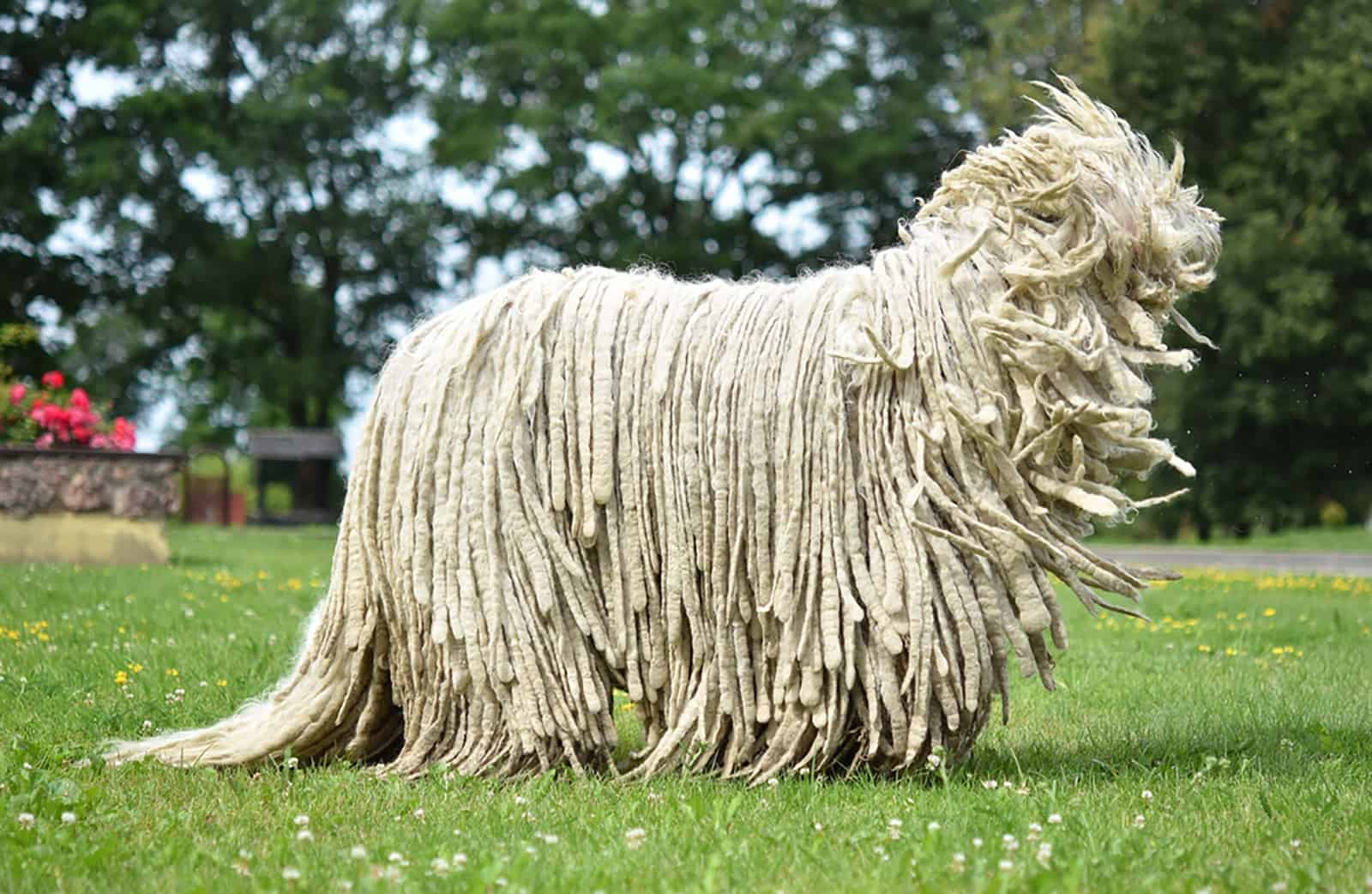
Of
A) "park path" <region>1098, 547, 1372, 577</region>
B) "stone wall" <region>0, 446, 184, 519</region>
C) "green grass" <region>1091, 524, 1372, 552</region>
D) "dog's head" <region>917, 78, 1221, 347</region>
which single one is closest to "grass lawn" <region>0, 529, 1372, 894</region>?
"dog's head" <region>917, 78, 1221, 347</region>

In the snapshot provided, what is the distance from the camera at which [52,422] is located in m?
13.3

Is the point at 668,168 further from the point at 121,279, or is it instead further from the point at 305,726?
the point at 305,726

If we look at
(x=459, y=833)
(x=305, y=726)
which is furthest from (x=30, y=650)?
(x=459, y=833)

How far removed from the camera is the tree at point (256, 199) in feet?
93.0

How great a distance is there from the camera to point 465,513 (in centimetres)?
457

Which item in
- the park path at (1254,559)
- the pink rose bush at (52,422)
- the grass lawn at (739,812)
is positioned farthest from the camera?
the park path at (1254,559)

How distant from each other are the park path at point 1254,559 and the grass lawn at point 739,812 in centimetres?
976

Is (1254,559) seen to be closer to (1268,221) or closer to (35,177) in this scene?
(1268,221)

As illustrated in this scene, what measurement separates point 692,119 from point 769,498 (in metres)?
24.6

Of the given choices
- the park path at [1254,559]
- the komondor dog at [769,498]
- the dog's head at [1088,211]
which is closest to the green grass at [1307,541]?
the park path at [1254,559]

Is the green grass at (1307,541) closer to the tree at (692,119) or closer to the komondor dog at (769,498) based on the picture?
the tree at (692,119)

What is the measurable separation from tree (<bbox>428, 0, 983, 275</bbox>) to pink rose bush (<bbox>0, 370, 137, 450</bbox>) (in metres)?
14.8

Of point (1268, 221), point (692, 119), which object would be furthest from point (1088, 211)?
point (692, 119)

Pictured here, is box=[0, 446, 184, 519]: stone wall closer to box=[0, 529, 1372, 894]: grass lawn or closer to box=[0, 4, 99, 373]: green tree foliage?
box=[0, 529, 1372, 894]: grass lawn
